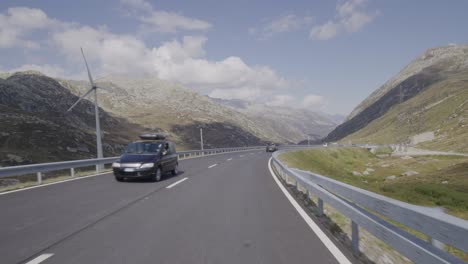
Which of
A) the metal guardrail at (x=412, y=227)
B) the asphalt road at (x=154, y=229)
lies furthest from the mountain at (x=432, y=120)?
the metal guardrail at (x=412, y=227)

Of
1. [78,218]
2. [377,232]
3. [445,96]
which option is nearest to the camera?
[377,232]

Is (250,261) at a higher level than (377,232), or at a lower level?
lower

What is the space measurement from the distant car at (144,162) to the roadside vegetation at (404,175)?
11.4 meters

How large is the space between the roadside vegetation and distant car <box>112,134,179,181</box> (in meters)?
11.4

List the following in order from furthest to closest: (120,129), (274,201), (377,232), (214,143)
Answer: (214,143) → (120,129) → (274,201) → (377,232)

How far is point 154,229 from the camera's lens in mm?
6395

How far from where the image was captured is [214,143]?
113m

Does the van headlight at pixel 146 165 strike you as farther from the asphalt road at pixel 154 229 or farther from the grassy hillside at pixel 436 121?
the grassy hillside at pixel 436 121

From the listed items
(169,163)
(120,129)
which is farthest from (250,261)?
(120,129)

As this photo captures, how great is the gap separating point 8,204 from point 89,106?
94.8 m

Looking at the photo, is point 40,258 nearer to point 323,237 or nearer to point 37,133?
point 323,237

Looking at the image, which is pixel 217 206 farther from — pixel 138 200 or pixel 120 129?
pixel 120 129

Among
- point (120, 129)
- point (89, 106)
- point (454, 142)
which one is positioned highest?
point (89, 106)

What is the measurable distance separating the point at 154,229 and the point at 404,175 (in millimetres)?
39517
